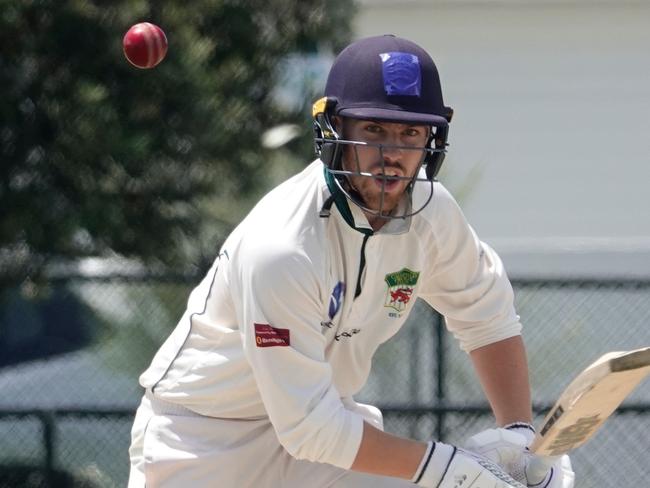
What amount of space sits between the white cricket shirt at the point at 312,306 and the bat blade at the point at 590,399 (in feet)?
1.50

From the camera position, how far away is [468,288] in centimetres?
348

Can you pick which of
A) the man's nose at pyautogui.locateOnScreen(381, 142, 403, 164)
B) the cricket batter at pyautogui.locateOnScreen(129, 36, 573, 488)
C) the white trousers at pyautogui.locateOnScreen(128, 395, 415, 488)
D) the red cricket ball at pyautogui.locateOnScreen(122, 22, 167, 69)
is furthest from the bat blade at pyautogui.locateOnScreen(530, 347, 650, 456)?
the red cricket ball at pyautogui.locateOnScreen(122, 22, 167, 69)

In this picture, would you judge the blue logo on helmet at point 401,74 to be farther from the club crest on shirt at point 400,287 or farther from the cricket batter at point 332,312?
the club crest on shirt at point 400,287

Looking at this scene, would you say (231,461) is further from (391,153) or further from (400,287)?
(391,153)

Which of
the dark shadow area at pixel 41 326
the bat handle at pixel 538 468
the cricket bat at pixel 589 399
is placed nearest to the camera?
the cricket bat at pixel 589 399

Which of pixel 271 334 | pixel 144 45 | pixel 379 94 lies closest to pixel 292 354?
pixel 271 334

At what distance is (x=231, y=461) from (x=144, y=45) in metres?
2.04

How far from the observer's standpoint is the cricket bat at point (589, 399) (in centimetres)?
282

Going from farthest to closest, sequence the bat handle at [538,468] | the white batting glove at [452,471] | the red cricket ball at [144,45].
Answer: the red cricket ball at [144,45] < the bat handle at [538,468] < the white batting glove at [452,471]

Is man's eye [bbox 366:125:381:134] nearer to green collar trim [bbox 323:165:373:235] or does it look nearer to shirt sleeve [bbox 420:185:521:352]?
green collar trim [bbox 323:165:373:235]

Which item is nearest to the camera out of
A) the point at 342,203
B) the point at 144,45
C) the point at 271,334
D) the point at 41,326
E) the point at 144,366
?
the point at 271,334

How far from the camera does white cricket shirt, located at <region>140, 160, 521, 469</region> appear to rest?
2.90m

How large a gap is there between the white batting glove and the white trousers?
272mm

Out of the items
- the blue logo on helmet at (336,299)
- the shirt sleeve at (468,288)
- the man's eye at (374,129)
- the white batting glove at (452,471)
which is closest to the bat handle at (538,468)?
the white batting glove at (452,471)
